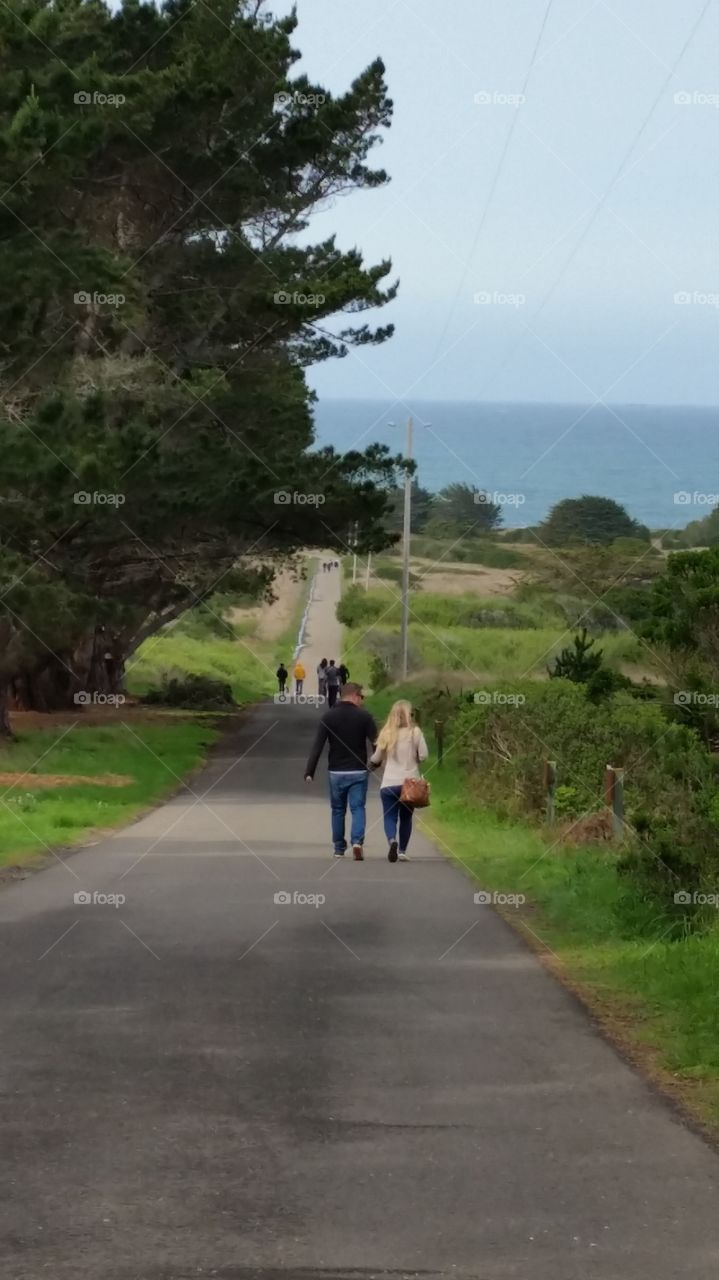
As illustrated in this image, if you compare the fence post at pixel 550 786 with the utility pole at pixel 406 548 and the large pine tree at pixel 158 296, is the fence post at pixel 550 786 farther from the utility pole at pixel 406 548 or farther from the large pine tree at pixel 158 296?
the utility pole at pixel 406 548

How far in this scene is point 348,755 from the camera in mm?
18922

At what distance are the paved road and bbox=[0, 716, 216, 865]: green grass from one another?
296 inches

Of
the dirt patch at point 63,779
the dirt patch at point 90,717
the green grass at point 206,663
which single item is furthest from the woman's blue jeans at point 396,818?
the green grass at point 206,663

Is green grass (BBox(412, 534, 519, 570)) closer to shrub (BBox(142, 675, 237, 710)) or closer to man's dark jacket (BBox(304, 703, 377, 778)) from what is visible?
shrub (BBox(142, 675, 237, 710))

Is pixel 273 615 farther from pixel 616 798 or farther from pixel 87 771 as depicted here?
pixel 616 798

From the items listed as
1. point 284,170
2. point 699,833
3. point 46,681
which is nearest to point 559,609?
point 46,681

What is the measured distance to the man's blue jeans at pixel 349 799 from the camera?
1909 cm

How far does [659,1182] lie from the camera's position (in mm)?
6969

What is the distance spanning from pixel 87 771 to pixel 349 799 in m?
15.5

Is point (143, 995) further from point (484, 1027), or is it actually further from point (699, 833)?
point (699, 833)

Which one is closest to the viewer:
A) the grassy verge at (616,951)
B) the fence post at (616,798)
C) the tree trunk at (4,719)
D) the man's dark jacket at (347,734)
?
the grassy verge at (616,951)

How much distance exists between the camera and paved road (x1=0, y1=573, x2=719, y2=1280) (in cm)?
609

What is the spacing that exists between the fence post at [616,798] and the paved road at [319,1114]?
149 inches

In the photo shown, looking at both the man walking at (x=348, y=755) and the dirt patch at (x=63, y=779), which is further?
the dirt patch at (x=63, y=779)
